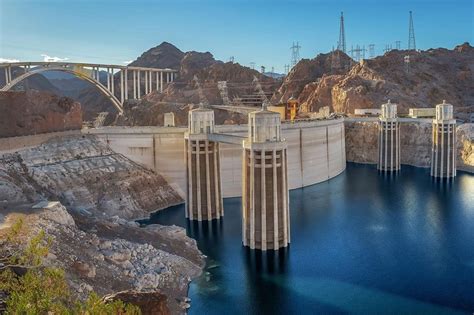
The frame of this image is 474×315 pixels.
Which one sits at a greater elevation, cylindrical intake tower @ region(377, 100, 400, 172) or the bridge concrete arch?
the bridge concrete arch

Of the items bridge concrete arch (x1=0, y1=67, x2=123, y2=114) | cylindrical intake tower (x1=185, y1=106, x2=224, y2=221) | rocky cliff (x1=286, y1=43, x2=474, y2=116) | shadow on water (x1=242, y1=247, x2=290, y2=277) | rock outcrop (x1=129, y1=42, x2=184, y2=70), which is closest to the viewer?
shadow on water (x1=242, y1=247, x2=290, y2=277)

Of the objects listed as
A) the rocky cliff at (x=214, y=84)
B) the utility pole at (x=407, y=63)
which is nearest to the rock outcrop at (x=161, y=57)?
the rocky cliff at (x=214, y=84)

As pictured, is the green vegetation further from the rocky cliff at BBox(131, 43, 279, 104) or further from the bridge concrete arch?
the rocky cliff at BBox(131, 43, 279, 104)

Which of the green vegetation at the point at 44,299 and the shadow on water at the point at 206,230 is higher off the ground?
the green vegetation at the point at 44,299

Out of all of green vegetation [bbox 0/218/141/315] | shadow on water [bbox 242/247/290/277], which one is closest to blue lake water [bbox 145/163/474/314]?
shadow on water [bbox 242/247/290/277]

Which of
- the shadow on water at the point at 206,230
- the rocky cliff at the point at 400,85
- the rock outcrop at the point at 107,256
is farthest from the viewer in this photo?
the rocky cliff at the point at 400,85

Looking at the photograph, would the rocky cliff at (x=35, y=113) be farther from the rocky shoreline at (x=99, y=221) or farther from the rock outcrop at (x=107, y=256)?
the rock outcrop at (x=107, y=256)

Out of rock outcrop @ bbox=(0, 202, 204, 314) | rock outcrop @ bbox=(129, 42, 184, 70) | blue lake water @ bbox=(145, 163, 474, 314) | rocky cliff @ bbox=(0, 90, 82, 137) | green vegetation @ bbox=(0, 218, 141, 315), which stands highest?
rock outcrop @ bbox=(129, 42, 184, 70)

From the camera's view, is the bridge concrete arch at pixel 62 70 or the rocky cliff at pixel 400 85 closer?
the bridge concrete arch at pixel 62 70

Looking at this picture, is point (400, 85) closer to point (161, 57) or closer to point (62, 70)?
point (62, 70)
